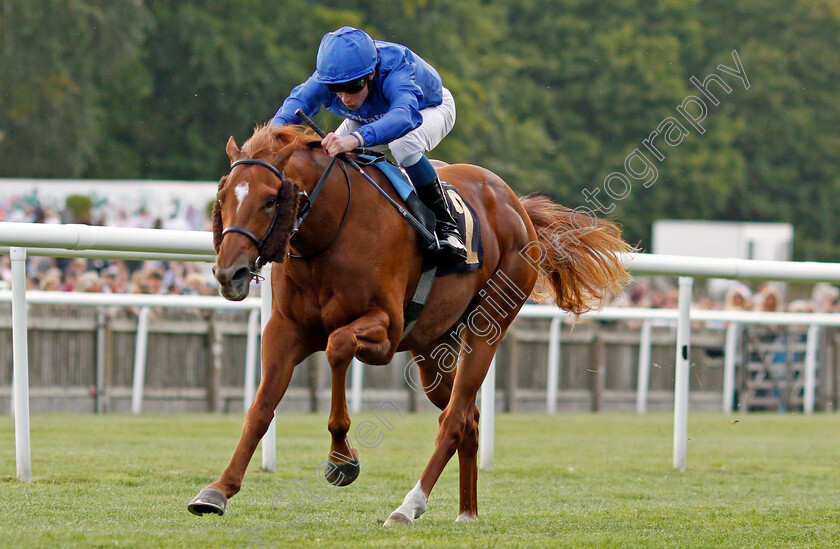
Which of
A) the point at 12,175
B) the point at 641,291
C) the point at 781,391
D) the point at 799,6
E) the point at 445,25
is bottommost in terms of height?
the point at 781,391

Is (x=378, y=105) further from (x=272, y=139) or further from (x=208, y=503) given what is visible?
(x=208, y=503)

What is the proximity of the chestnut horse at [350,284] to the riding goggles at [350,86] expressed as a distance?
0.75ft

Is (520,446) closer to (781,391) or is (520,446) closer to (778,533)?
(778,533)

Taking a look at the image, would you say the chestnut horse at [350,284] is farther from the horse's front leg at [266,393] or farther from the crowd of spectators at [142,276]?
the crowd of spectators at [142,276]

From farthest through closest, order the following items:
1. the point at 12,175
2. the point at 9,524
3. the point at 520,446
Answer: the point at 12,175, the point at 520,446, the point at 9,524

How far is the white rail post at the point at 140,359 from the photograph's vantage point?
1168 centimetres

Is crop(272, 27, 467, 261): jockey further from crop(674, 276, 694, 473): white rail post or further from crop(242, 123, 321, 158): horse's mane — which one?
crop(674, 276, 694, 473): white rail post

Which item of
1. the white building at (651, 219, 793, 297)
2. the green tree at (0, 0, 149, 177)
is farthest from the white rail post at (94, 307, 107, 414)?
the green tree at (0, 0, 149, 177)

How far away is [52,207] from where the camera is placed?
601 inches

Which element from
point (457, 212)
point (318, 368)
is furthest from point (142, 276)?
point (457, 212)

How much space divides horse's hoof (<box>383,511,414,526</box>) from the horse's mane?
148 centimetres

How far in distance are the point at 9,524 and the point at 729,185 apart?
105 ft

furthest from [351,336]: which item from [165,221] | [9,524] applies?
[165,221]

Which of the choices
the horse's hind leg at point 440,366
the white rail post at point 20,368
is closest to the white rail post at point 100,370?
the white rail post at point 20,368
